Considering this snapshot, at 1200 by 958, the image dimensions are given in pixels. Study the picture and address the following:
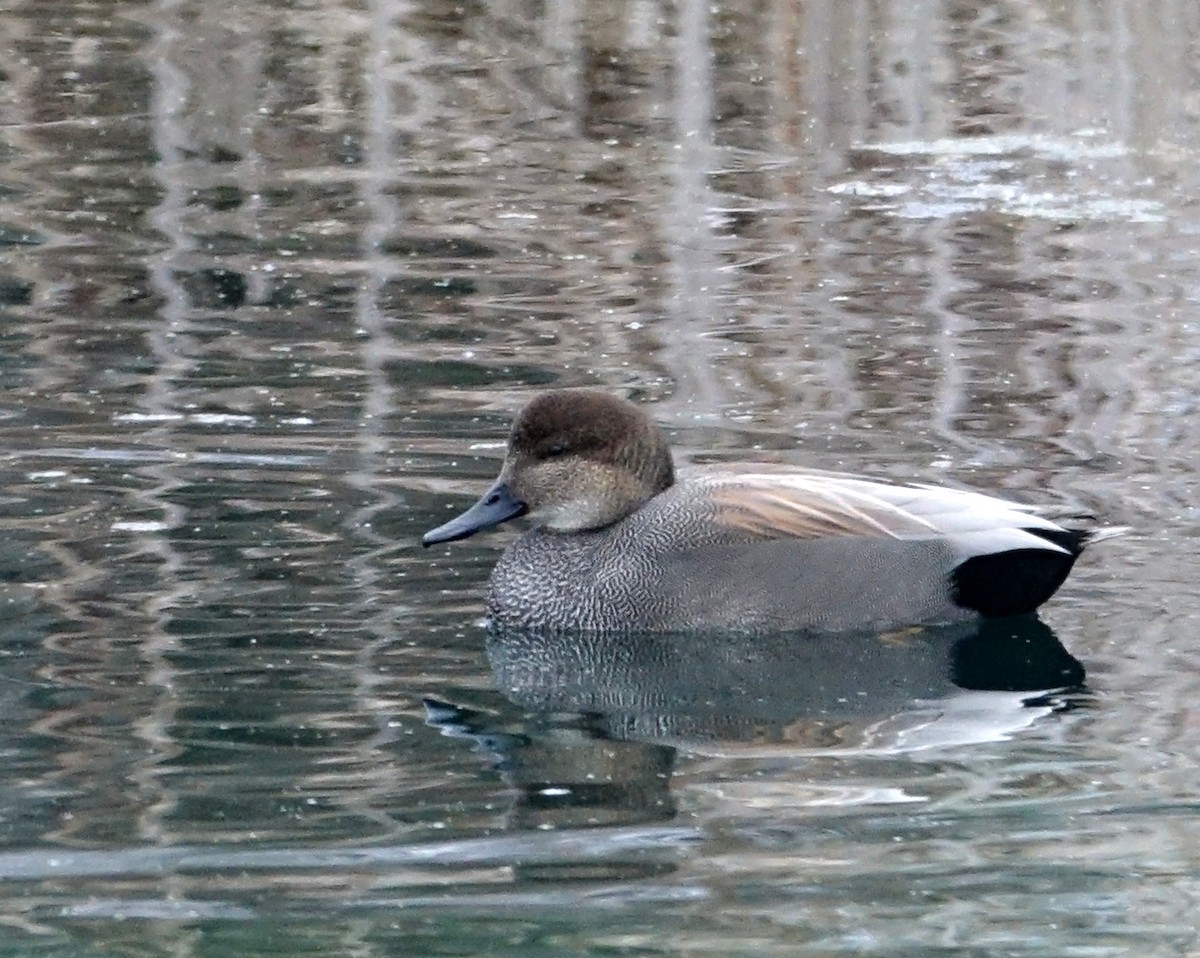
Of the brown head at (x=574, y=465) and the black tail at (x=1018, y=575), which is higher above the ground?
the brown head at (x=574, y=465)

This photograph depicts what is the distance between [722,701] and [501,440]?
7.79 ft

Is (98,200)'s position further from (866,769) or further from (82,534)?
(866,769)

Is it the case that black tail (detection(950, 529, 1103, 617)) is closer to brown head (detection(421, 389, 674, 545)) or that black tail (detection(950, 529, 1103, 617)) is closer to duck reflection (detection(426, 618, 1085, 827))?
duck reflection (detection(426, 618, 1085, 827))

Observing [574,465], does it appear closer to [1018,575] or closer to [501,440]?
[1018,575]

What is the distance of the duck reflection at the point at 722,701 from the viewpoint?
556 cm

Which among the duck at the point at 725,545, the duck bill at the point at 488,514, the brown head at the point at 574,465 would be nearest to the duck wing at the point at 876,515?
the duck at the point at 725,545

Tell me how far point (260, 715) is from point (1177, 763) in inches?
83.3

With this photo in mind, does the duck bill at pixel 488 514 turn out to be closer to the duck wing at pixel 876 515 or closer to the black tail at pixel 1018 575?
the duck wing at pixel 876 515

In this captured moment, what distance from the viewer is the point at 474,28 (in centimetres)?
1775

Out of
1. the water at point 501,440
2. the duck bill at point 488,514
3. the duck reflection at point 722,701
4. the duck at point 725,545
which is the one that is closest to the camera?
the water at point 501,440

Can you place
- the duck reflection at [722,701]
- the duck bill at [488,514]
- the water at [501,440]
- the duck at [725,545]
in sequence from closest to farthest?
the water at [501,440]
the duck reflection at [722,701]
the duck at [725,545]
the duck bill at [488,514]

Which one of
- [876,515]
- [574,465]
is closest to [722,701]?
[876,515]

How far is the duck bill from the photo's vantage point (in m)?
6.85

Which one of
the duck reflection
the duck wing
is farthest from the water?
the duck wing
